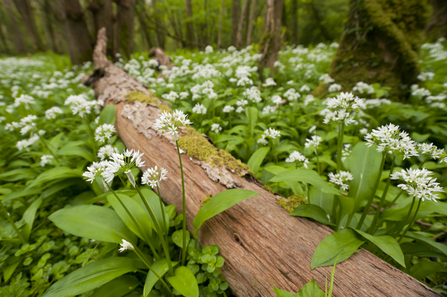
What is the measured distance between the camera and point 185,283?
117cm

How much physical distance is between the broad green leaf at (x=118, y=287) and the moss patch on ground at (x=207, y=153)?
1.05 m

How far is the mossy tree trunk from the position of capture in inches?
143

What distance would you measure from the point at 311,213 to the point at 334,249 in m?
0.27

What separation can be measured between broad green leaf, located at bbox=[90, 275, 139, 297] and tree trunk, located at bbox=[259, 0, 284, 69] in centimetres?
549

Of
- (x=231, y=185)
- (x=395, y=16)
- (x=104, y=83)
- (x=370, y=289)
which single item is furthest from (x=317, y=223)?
(x=104, y=83)

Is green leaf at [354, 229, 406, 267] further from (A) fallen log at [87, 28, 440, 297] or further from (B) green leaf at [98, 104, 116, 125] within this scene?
(B) green leaf at [98, 104, 116, 125]

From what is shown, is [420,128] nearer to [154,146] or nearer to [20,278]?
[154,146]

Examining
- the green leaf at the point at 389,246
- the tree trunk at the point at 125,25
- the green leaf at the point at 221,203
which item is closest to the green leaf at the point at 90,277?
the green leaf at the point at 221,203

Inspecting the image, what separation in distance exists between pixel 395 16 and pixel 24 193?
20.2 feet

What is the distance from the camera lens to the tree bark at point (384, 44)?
3625 mm

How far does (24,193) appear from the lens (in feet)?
6.54

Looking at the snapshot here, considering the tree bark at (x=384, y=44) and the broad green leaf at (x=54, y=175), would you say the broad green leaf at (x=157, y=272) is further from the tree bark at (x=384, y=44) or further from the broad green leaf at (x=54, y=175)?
the tree bark at (x=384, y=44)

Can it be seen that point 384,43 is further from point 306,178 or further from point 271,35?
point 306,178

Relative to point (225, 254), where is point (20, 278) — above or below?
below
